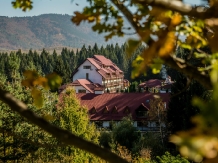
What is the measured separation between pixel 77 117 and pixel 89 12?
48.4ft

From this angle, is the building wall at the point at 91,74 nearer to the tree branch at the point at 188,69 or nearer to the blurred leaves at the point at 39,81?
the tree branch at the point at 188,69

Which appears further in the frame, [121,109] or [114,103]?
[114,103]


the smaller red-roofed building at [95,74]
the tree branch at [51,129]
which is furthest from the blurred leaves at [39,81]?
the smaller red-roofed building at [95,74]

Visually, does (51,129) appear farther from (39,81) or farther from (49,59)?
(49,59)

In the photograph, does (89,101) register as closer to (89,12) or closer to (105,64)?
(105,64)

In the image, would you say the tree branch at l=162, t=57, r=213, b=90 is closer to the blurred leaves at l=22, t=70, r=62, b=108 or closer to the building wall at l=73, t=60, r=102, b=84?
the blurred leaves at l=22, t=70, r=62, b=108

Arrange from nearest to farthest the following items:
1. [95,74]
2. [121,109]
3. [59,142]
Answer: [59,142] < [121,109] < [95,74]

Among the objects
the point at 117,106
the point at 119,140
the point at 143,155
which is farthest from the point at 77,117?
the point at 117,106

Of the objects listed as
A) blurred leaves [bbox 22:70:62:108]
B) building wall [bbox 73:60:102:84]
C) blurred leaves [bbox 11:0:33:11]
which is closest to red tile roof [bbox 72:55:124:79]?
building wall [bbox 73:60:102:84]

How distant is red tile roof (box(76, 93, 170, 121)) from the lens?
1101 inches

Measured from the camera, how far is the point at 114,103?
1150 inches

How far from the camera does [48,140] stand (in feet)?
61.1

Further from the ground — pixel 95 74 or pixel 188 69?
pixel 95 74

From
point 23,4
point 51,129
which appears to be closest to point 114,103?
point 23,4
